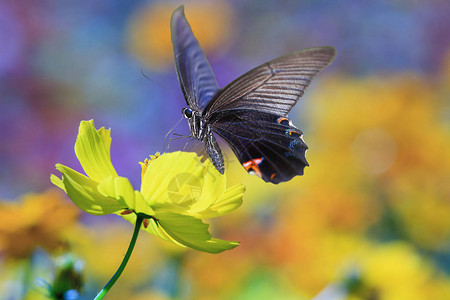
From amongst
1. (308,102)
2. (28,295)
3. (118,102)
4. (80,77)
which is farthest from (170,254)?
(80,77)

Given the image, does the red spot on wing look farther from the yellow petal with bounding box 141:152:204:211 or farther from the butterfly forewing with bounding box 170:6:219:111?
the yellow petal with bounding box 141:152:204:211

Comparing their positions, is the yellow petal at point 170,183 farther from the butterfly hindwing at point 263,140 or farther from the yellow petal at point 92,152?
the butterfly hindwing at point 263,140

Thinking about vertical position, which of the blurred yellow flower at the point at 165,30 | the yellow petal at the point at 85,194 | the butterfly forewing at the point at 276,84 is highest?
the blurred yellow flower at the point at 165,30

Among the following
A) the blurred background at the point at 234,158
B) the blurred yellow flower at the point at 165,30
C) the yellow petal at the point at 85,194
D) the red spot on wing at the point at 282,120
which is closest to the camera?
the yellow petal at the point at 85,194

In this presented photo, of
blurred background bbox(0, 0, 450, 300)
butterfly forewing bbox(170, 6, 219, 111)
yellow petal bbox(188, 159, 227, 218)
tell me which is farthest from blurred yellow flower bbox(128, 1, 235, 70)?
yellow petal bbox(188, 159, 227, 218)

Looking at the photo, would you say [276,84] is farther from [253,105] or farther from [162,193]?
[162,193]

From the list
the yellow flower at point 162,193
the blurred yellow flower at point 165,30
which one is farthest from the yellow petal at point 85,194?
the blurred yellow flower at point 165,30

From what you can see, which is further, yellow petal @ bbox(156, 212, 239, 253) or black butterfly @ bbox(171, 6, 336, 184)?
black butterfly @ bbox(171, 6, 336, 184)
